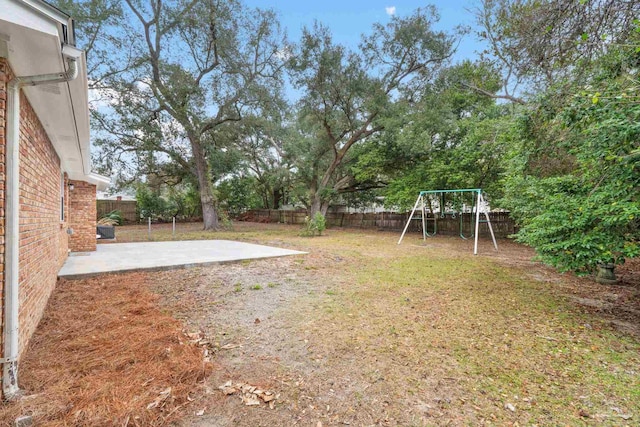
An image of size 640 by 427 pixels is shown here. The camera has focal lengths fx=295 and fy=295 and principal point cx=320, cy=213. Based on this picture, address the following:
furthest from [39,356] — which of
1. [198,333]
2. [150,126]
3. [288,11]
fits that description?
[288,11]

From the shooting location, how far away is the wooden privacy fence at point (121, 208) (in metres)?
17.7

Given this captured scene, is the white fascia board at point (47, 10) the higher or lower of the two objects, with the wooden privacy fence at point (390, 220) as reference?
higher

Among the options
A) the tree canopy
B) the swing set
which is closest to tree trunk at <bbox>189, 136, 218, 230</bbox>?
the tree canopy

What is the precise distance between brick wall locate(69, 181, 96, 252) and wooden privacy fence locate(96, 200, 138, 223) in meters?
11.9

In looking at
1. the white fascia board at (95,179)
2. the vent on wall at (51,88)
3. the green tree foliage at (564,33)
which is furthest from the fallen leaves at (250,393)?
the white fascia board at (95,179)

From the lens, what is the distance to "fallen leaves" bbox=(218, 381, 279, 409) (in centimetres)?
198

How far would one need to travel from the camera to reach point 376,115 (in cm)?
1278

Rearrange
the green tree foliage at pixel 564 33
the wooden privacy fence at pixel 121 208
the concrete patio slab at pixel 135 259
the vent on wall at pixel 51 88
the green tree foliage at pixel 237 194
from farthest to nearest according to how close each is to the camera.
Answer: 1. the green tree foliage at pixel 237 194
2. the wooden privacy fence at pixel 121 208
3. the concrete patio slab at pixel 135 259
4. the green tree foliage at pixel 564 33
5. the vent on wall at pixel 51 88

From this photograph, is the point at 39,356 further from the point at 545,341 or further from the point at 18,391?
Answer: the point at 545,341

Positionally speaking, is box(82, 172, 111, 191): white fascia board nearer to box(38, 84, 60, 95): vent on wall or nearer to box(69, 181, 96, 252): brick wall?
box(69, 181, 96, 252): brick wall

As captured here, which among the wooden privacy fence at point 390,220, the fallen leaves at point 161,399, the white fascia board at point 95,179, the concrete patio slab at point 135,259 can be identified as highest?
the white fascia board at point 95,179

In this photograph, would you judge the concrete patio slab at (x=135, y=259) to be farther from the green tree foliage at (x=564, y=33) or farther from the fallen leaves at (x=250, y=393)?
the green tree foliage at (x=564, y=33)

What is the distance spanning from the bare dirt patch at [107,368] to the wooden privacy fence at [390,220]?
12.5 m

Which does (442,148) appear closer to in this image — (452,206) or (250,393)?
(452,206)
